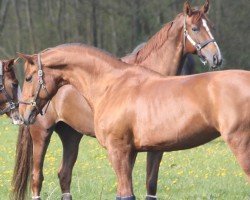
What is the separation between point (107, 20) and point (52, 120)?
2452 centimetres

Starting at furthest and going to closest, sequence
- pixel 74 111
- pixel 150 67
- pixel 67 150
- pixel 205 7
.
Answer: pixel 67 150 < pixel 205 7 < pixel 74 111 < pixel 150 67

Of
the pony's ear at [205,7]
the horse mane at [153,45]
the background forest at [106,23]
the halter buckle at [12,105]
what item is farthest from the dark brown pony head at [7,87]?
the background forest at [106,23]

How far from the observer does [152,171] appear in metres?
7.80

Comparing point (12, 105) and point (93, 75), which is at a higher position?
point (93, 75)

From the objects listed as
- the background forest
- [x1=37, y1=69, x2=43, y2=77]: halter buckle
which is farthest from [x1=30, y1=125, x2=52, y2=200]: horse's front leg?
the background forest

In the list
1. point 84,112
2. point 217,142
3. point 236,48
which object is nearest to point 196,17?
point 84,112

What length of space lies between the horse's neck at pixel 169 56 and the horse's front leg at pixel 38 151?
1.57 metres

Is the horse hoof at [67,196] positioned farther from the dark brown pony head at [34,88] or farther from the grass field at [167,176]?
the dark brown pony head at [34,88]

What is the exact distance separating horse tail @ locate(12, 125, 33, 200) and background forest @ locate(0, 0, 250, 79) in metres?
22.1

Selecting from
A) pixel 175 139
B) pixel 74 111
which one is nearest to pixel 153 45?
pixel 74 111

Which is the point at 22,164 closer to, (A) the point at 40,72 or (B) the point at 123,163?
(A) the point at 40,72

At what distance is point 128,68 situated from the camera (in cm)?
632

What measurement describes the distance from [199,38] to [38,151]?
95.3 inches

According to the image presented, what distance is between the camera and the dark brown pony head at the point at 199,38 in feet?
25.8
